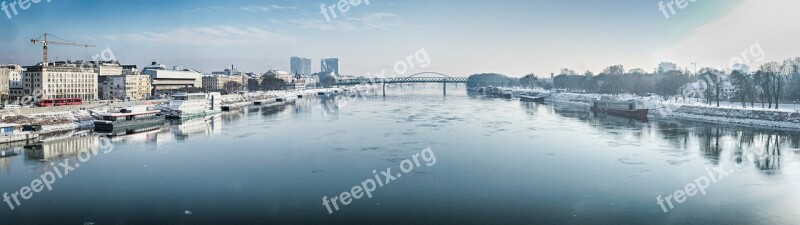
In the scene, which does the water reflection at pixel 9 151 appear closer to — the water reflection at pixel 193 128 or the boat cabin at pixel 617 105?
the water reflection at pixel 193 128

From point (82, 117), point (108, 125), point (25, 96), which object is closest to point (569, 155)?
point (108, 125)

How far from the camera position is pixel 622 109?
123 ft

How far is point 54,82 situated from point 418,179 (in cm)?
3654

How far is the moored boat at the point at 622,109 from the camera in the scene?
3424 cm

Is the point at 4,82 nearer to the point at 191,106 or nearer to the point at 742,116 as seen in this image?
the point at 191,106

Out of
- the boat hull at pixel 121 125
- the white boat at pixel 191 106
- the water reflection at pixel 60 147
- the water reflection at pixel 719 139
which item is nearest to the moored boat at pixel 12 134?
the water reflection at pixel 60 147

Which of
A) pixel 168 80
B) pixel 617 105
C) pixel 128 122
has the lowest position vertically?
pixel 128 122

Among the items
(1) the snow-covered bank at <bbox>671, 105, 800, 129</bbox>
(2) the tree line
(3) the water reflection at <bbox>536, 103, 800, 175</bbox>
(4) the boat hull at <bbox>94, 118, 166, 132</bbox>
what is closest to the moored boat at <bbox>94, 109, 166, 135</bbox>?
(4) the boat hull at <bbox>94, 118, 166, 132</bbox>

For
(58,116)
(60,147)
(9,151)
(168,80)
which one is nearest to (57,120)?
(58,116)

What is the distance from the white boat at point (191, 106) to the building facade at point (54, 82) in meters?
11.1

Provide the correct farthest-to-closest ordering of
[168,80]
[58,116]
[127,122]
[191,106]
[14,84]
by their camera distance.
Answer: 1. [168,80]
2. [14,84]
3. [191,106]
4. [58,116]
5. [127,122]

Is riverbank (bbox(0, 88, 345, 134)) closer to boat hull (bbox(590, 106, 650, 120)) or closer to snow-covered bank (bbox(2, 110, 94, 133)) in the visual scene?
snow-covered bank (bbox(2, 110, 94, 133))

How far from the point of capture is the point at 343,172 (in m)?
13.8

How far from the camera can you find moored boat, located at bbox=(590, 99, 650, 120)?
Result: 34.2m
